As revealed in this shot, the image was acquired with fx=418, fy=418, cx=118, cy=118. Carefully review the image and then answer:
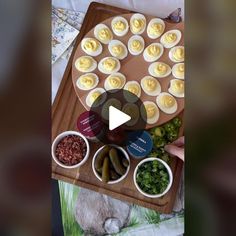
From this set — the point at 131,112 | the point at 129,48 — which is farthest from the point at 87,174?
the point at 129,48

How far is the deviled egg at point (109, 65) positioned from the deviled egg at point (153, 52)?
0.06 meters

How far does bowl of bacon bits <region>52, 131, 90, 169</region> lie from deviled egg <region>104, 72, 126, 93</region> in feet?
0.33

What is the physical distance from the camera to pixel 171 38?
770 millimetres

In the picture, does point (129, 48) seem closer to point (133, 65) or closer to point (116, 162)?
point (133, 65)

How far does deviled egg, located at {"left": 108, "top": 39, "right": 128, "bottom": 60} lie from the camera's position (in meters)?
0.78

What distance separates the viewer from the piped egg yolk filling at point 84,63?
0.78m

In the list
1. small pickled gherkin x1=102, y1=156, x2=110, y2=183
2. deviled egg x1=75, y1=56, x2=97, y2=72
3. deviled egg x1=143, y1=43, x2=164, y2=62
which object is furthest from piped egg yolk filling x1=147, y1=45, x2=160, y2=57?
small pickled gherkin x1=102, y1=156, x2=110, y2=183

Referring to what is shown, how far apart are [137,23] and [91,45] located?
96 mm

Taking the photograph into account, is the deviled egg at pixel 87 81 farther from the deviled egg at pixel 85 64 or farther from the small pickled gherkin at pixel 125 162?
the small pickled gherkin at pixel 125 162

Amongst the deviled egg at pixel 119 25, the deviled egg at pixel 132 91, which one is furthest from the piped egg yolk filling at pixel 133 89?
the deviled egg at pixel 119 25

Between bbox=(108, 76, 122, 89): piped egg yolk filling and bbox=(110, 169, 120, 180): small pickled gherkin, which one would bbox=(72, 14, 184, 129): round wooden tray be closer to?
bbox=(108, 76, 122, 89): piped egg yolk filling
